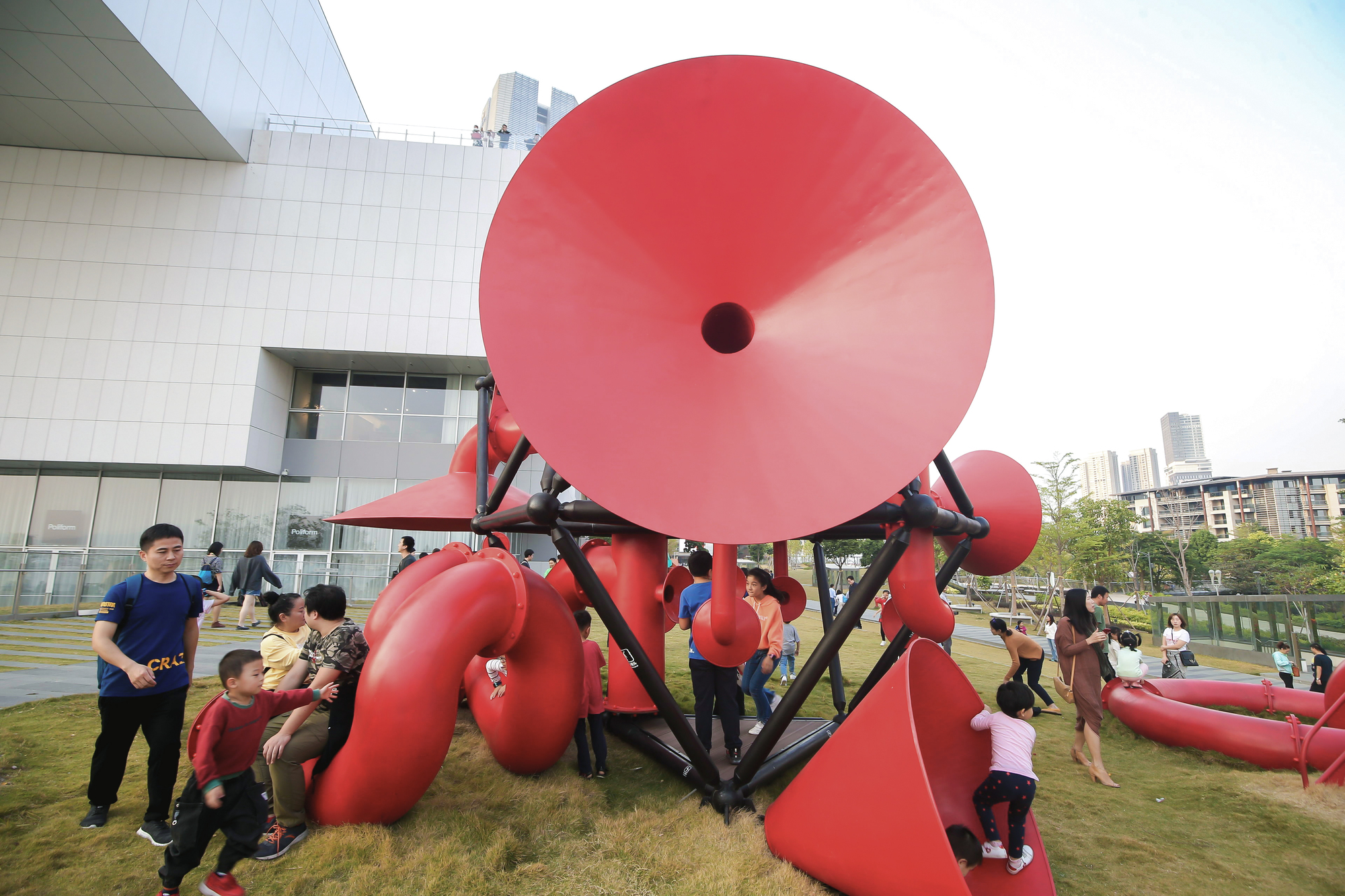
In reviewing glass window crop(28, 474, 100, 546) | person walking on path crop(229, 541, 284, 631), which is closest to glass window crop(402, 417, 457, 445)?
person walking on path crop(229, 541, 284, 631)

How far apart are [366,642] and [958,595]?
45.9 metres

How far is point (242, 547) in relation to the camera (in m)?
20.2

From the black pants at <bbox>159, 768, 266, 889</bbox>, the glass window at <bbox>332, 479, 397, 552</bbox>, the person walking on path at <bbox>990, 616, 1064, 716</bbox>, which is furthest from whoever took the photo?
the glass window at <bbox>332, 479, 397, 552</bbox>

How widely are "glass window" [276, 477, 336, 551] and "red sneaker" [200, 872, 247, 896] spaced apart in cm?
1984

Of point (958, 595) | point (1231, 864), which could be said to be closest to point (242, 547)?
point (1231, 864)

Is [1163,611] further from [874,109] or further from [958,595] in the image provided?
[958,595]

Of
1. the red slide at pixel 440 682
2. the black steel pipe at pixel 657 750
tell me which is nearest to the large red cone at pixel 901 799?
the black steel pipe at pixel 657 750

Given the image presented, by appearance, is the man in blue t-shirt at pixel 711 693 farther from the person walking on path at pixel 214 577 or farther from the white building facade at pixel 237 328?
the white building facade at pixel 237 328

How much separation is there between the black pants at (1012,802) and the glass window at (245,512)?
22.2 meters

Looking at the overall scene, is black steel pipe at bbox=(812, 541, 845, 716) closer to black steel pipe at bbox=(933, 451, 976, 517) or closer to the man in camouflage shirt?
black steel pipe at bbox=(933, 451, 976, 517)

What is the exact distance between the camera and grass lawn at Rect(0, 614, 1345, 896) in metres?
3.20

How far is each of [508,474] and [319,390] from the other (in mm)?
20098

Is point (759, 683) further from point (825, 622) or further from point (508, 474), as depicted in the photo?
point (508, 474)

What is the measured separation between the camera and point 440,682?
352 centimetres
